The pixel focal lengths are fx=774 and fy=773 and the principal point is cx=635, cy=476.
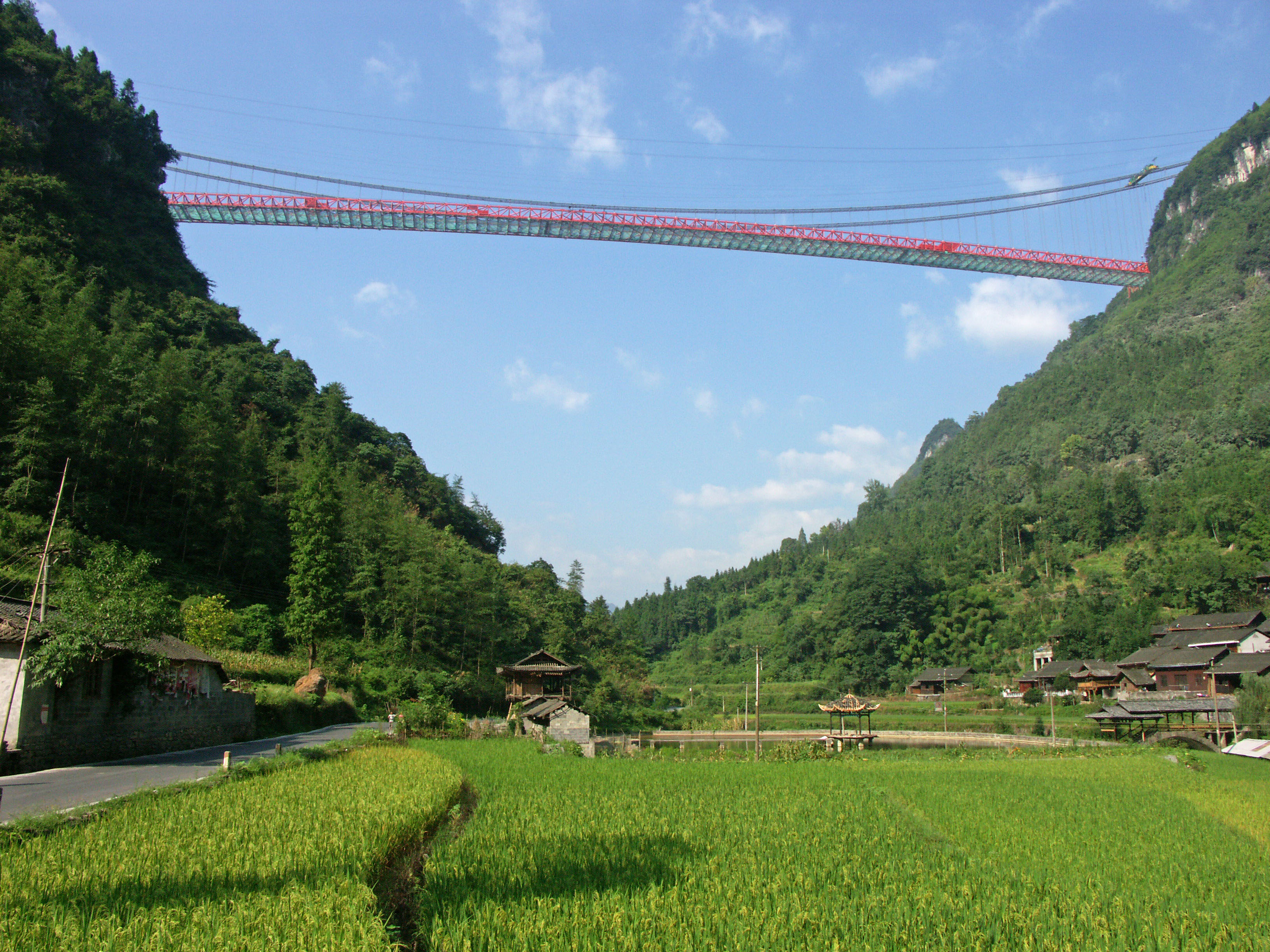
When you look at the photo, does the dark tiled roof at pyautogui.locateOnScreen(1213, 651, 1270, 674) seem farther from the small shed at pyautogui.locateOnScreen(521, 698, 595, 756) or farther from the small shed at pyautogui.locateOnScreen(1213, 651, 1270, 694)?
the small shed at pyautogui.locateOnScreen(521, 698, 595, 756)

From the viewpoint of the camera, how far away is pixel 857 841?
10.3m

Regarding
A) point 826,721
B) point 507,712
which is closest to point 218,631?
point 507,712

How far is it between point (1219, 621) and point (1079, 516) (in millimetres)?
38806

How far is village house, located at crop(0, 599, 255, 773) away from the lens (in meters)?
14.5

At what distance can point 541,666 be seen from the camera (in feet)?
135

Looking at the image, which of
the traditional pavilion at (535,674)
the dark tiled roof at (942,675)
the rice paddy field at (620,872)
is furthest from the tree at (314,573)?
the dark tiled roof at (942,675)

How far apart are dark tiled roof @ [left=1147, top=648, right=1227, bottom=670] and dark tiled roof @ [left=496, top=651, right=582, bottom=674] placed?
37366 mm

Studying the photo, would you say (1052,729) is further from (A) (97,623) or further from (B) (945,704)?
(A) (97,623)

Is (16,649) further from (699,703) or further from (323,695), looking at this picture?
(699,703)

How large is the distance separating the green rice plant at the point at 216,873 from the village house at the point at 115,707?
5801mm

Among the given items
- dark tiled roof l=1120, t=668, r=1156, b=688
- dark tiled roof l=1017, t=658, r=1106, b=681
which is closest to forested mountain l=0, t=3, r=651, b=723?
dark tiled roof l=1017, t=658, r=1106, b=681

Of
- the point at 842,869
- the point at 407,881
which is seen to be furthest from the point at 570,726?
the point at 842,869

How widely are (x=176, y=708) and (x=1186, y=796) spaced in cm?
2432

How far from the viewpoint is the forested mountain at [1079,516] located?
244ft
